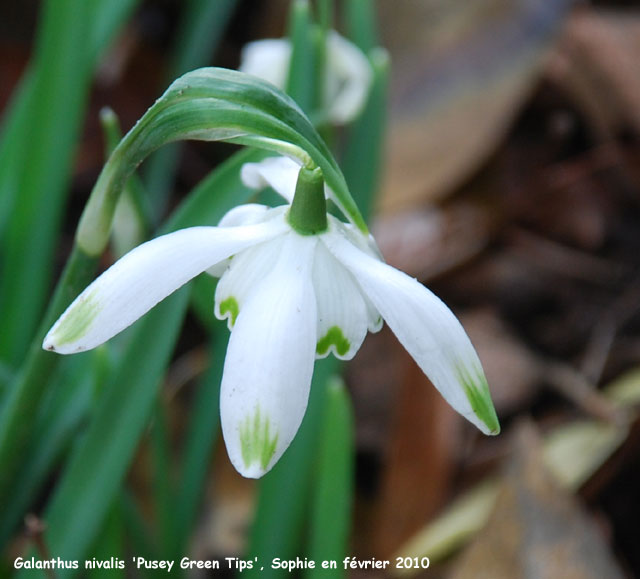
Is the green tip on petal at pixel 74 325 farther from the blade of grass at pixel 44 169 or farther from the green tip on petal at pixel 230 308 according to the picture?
the blade of grass at pixel 44 169

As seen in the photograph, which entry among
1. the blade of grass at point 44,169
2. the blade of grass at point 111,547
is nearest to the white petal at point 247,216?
the blade of grass at point 111,547

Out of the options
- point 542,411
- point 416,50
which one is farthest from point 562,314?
point 416,50

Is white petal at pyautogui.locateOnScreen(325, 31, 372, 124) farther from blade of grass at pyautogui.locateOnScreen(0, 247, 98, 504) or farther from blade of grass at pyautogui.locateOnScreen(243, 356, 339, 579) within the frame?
blade of grass at pyautogui.locateOnScreen(0, 247, 98, 504)

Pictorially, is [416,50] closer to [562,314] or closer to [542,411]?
[562,314]

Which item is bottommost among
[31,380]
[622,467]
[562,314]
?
[562,314]

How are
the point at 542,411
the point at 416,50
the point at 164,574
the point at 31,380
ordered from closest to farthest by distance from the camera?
1. the point at 31,380
2. the point at 164,574
3. the point at 542,411
4. the point at 416,50

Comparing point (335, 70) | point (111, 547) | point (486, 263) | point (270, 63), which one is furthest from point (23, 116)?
point (486, 263)
